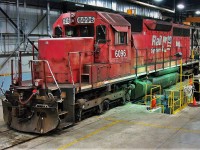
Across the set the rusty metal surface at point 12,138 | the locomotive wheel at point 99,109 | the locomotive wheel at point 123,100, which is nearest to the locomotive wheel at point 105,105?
the locomotive wheel at point 99,109

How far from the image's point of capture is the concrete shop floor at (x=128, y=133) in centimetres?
654

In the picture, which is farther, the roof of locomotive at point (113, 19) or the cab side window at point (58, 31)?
the cab side window at point (58, 31)

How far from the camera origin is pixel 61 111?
24.8 ft

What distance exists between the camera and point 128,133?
736 cm

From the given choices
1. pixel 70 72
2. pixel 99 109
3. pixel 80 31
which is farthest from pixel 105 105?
pixel 80 31

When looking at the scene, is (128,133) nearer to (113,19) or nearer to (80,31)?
(80,31)

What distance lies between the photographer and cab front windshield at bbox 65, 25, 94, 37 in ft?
30.2

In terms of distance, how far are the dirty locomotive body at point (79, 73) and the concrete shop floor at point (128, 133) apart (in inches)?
15.5

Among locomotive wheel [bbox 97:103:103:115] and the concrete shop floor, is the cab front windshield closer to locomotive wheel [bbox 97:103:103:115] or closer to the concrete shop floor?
locomotive wheel [bbox 97:103:103:115]

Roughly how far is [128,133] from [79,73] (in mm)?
2243

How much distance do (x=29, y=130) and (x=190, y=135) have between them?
4206 millimetres

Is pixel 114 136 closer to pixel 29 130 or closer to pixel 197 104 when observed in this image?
pixel 29 130

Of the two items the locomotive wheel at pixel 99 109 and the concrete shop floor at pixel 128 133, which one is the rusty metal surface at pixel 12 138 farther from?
the locomotive wheel at pixel 99 109

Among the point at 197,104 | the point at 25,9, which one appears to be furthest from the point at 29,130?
the point at 25,9
